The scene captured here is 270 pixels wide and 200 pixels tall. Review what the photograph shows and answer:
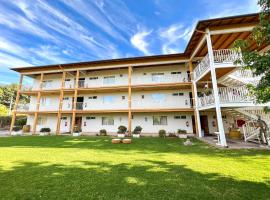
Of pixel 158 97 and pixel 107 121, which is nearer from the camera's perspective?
pixel 158 97

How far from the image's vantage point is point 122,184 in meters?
4.50

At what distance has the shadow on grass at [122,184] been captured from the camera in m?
3.86

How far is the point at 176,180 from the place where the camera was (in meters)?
4.82

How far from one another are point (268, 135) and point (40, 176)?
13.6 m

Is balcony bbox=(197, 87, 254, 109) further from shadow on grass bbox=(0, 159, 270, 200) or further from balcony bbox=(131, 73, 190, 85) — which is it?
balcony bbox=(131, 73, 190, 85)

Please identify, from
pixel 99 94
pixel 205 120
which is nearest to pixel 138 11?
pixel 99 94

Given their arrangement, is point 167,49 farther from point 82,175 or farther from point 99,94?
point 82,175

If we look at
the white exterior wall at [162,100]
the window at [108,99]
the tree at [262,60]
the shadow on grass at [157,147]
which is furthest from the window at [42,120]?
the tree at [262,60]

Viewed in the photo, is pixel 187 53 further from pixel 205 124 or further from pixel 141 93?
pixel 205 124

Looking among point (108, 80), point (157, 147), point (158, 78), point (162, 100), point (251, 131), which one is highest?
point (108, 80)

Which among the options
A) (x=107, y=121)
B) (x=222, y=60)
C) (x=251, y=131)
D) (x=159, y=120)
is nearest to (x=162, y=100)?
(x=159, y=120)

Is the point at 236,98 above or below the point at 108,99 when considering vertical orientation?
below

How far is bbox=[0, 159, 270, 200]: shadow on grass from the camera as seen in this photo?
386 cm

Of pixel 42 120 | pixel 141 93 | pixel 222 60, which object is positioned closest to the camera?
pixel 222 60
